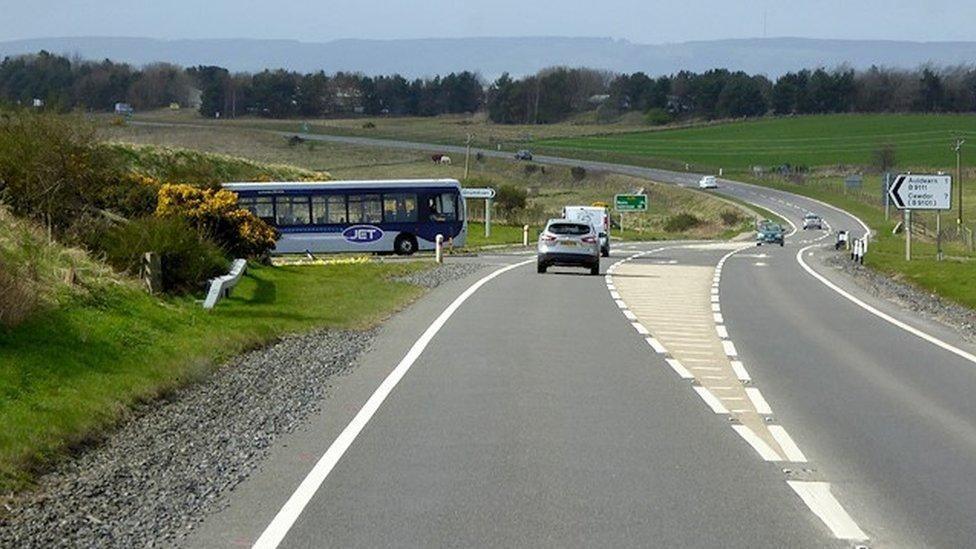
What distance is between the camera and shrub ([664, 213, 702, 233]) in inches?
4294

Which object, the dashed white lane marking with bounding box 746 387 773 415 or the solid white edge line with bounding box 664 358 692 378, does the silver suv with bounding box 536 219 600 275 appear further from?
the dashed white lane marking with bounding box 746 387 773 415

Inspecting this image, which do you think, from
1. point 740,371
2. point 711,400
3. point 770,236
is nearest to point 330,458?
point 711,400

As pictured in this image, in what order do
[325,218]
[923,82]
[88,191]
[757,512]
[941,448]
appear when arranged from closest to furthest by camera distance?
[757,512] → [941,448] → [88,191] → [325,218] → [923,82]

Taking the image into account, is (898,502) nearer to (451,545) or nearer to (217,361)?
(451,545)

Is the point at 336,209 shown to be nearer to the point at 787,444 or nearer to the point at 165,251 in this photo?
the point at 165,251

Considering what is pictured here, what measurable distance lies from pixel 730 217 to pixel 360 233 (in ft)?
190

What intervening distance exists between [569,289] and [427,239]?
23.1 metres

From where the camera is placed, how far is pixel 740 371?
18.4 meters

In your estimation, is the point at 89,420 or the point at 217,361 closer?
the point at 89,420

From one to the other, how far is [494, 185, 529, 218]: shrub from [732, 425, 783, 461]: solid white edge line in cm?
7835

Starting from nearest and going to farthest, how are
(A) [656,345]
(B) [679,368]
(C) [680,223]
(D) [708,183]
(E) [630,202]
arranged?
1. (B) [679,368]
2. (A) [656,345]
3. (E) [630,202]
4. (C) [680,223]
5. (D) [708,183]

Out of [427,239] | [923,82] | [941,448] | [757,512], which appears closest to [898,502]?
[757,512]

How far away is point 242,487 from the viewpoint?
10758 millimetres

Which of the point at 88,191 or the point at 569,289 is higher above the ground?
the point at 88,191
